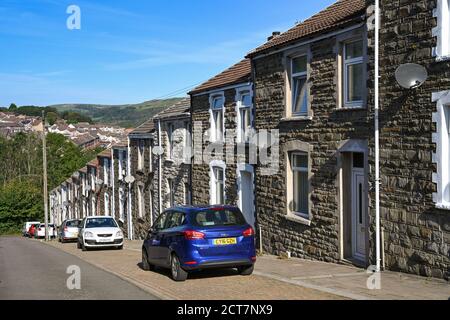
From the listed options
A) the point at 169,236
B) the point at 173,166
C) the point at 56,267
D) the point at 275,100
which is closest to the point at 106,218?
the point at 173,166

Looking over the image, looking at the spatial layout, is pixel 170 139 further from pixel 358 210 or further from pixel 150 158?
pixel 358 210

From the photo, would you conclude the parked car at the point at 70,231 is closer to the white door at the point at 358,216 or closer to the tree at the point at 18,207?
the white door at the point at 358,216

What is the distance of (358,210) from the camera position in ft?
43.3

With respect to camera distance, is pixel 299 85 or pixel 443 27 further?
pixel 299 85

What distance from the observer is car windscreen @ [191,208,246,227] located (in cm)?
1170

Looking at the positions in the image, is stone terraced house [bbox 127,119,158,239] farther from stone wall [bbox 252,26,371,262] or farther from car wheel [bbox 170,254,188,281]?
car wheel [bbox 170,254,188,281]

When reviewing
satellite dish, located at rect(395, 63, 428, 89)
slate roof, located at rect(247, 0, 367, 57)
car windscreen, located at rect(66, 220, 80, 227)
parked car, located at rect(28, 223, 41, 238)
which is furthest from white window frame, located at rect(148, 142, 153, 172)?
parked car, located at rect(28, 223, 41, 238)

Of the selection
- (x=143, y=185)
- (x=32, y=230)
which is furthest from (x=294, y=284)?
(x=32, y=230)

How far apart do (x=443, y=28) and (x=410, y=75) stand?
998 mm

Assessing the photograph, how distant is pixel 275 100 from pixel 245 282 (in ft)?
22.5

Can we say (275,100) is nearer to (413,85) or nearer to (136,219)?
(413,85)

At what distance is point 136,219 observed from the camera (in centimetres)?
3438

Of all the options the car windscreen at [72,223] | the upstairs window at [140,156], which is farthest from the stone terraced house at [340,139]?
the car windscreen at [72,223]

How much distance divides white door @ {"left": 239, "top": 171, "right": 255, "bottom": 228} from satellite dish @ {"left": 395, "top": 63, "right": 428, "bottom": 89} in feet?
29.9
